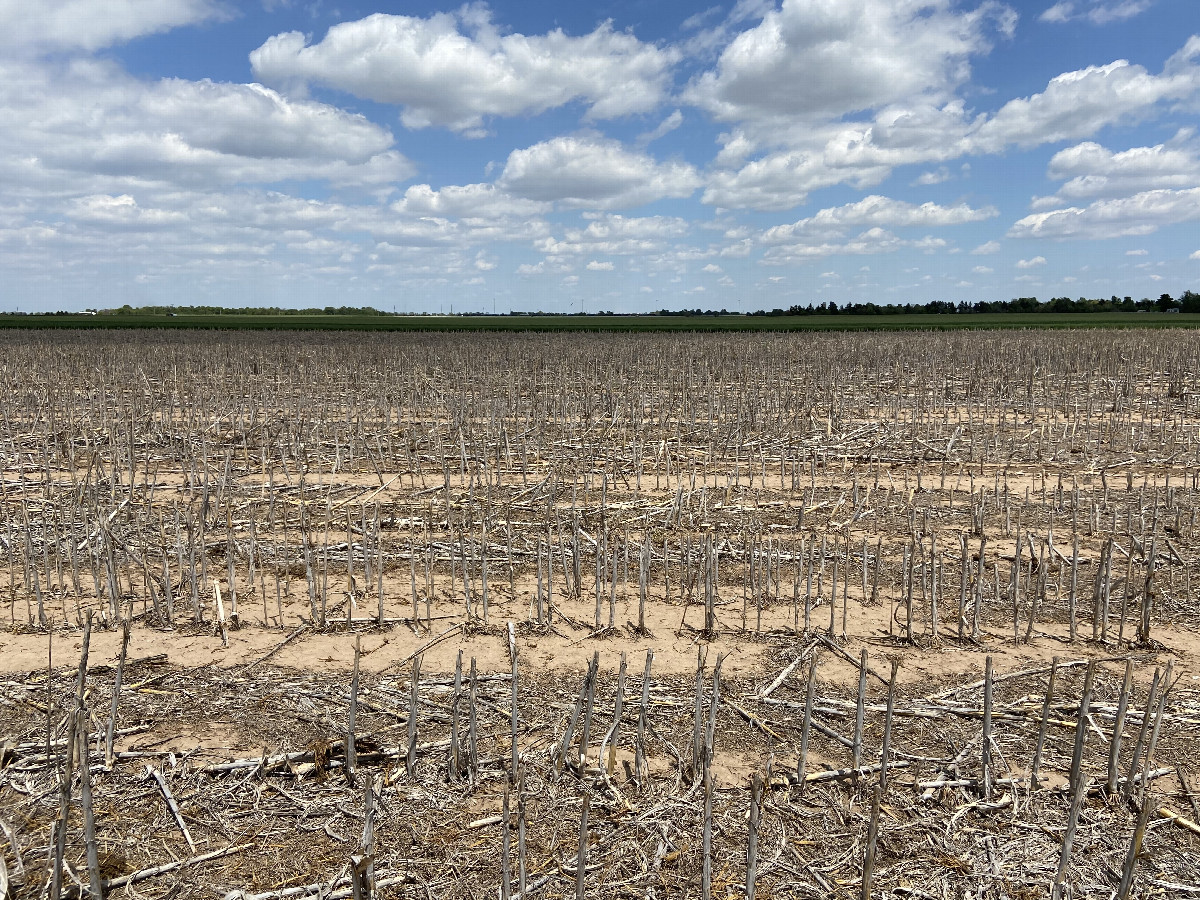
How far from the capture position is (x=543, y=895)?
3025 millimetres

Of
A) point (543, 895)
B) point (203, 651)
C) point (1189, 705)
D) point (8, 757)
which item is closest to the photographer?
point (543, 895)

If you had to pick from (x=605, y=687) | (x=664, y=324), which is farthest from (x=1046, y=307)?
(x=605, y=687)

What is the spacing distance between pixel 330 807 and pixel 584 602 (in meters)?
2.72

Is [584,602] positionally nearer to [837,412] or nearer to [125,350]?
[837,412]

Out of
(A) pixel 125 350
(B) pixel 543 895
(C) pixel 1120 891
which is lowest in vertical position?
(B) pixel 543 895

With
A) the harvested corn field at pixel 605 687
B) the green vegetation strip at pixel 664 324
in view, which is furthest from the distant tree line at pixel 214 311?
the harvested corn field at pixel 605 687

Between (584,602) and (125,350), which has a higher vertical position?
(125,350)

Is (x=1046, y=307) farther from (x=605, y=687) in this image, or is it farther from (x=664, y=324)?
(x=605, y=687)

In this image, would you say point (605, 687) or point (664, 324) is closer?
point (605, 687)

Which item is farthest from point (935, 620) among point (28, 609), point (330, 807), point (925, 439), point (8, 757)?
point (925, 439)

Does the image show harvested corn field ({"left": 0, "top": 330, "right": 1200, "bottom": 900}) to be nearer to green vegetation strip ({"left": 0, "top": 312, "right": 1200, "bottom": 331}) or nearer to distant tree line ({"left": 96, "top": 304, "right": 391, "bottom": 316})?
green vegetation strip ({"left": 0, "top": 312, "right": 1200, "bottom": 331})

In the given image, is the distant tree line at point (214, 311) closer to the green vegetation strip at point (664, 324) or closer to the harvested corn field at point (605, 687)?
the green vegetation strip at point (664, 324)

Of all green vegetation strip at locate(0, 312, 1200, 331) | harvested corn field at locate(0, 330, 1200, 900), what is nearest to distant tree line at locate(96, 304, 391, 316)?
green vegetation strip at locate(0, 312, 1200, 331)

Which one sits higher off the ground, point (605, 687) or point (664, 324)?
point (664, 324)
